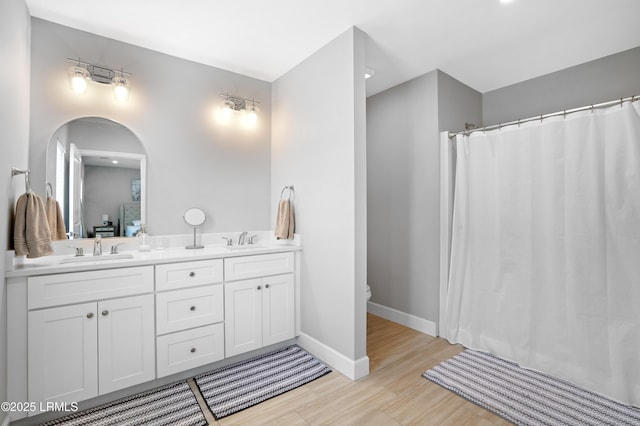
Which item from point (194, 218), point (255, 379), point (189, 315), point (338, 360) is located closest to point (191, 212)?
point (194, 218)

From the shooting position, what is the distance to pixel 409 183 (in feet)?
10.5

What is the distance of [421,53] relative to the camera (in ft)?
8.70

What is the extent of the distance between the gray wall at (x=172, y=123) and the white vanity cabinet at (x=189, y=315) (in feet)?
2.00

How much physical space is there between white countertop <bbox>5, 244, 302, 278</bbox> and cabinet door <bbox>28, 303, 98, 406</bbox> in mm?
228

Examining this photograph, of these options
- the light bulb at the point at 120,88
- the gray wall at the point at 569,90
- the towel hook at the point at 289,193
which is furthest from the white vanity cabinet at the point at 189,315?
the gray wall at the point at 569,90

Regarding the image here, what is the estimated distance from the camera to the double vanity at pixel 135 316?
1.72 m

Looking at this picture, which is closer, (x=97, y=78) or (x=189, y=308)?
(x=189, y=308)

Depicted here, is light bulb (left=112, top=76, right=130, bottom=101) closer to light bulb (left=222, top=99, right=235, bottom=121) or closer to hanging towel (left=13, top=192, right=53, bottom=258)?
light bulb (left=222, top=99, right=235, bottom=121)

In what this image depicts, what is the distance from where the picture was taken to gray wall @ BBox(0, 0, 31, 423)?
1.59 metres

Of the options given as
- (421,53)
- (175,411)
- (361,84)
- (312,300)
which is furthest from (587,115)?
(175,411)

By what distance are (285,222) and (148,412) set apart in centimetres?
162

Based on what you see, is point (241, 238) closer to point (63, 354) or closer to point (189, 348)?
point (189, 348)

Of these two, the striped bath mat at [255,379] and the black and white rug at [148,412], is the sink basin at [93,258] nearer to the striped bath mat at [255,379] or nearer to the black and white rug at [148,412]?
the black and white rug at [148,412]

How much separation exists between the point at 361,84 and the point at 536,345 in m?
2.37
